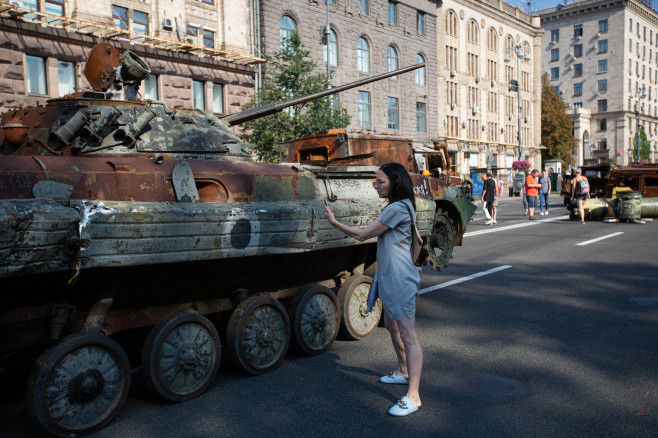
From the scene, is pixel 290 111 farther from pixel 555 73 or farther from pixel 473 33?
pixel 555 73

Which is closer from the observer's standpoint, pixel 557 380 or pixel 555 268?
pixel 557 380

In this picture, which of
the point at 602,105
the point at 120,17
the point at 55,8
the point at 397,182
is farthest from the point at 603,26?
the point at 397,182

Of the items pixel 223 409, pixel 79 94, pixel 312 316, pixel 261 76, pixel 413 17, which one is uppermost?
pixel 413 17

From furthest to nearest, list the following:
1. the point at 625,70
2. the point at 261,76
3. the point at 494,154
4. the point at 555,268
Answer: the point at 625,70 → the point at 494,154 → the point at 261,76 → the point at 555,268

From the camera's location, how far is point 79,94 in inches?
262

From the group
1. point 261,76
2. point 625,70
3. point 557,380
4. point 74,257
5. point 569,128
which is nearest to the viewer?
point 74,257

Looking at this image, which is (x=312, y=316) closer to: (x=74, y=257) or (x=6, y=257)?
(x=74, y=257)

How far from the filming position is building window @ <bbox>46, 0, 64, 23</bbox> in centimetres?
2038

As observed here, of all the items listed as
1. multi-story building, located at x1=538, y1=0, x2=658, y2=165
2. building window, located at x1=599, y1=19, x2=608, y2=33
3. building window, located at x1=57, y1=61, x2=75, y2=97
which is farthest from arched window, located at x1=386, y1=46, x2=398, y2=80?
building window, located at x1=599, y1=19, x2=608, y2=33

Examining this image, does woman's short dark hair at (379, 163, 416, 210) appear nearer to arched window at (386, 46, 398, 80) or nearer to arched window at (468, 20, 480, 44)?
arched window at (386, 46, 398, 80)

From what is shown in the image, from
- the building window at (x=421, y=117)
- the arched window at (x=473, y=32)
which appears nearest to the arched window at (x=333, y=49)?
the building window at (x=421, y=117)

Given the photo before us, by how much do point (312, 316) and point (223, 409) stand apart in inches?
63.4

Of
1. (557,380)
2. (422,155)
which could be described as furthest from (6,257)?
(422,155)

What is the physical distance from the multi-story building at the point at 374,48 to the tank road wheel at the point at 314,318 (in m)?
23.3
